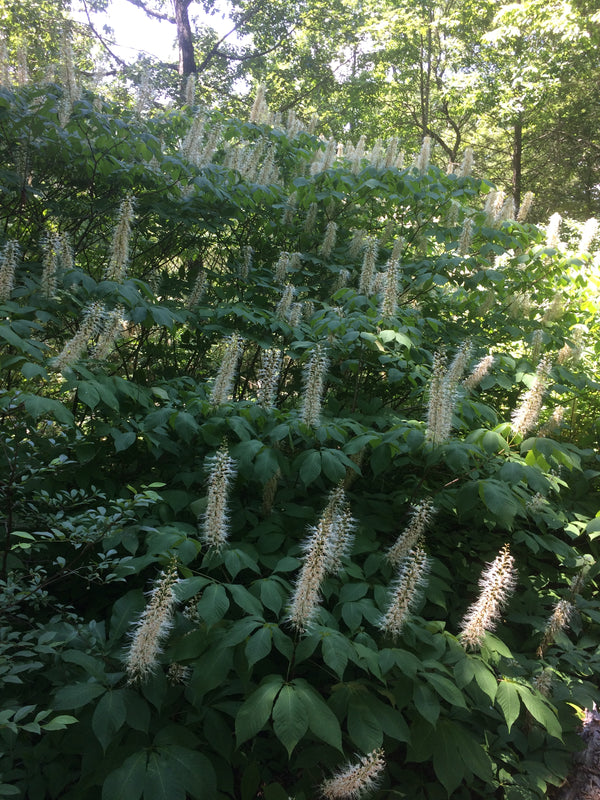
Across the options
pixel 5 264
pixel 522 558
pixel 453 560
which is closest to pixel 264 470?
pixel 453 560

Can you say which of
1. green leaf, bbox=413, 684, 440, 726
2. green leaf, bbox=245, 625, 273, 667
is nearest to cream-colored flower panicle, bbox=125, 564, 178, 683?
green leaf, bbox=245, 625, 273, 667

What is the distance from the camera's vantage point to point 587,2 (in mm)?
11141

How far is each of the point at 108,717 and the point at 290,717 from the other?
64 cm

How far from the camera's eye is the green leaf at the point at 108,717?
175cm

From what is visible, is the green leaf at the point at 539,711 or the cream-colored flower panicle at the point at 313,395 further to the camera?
the cream-colored flower panicle at the point at 313,395

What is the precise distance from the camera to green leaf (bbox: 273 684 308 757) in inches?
66.7

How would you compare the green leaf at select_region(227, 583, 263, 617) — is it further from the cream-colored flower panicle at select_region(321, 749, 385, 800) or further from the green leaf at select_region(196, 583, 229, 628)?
the cream-colored flower panicle at select_region(321, 749, 385, 800)

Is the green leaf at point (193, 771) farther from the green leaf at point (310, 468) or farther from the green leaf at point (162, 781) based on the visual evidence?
the green leaf at point (310, 468)

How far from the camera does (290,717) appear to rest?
1.74 metres

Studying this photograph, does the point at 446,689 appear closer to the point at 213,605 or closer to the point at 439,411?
the point at 213,605

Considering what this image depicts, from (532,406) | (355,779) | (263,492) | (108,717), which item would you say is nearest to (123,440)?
(263,492)

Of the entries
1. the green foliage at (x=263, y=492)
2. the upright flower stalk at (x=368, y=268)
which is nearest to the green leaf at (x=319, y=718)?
the green foliage at (x=263, y=492)

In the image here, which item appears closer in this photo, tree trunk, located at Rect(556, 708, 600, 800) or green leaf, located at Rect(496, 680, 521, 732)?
green leaf, located at Rect(496, 680, 521, 732)

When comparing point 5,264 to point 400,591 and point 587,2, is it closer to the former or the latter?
point 400,591
